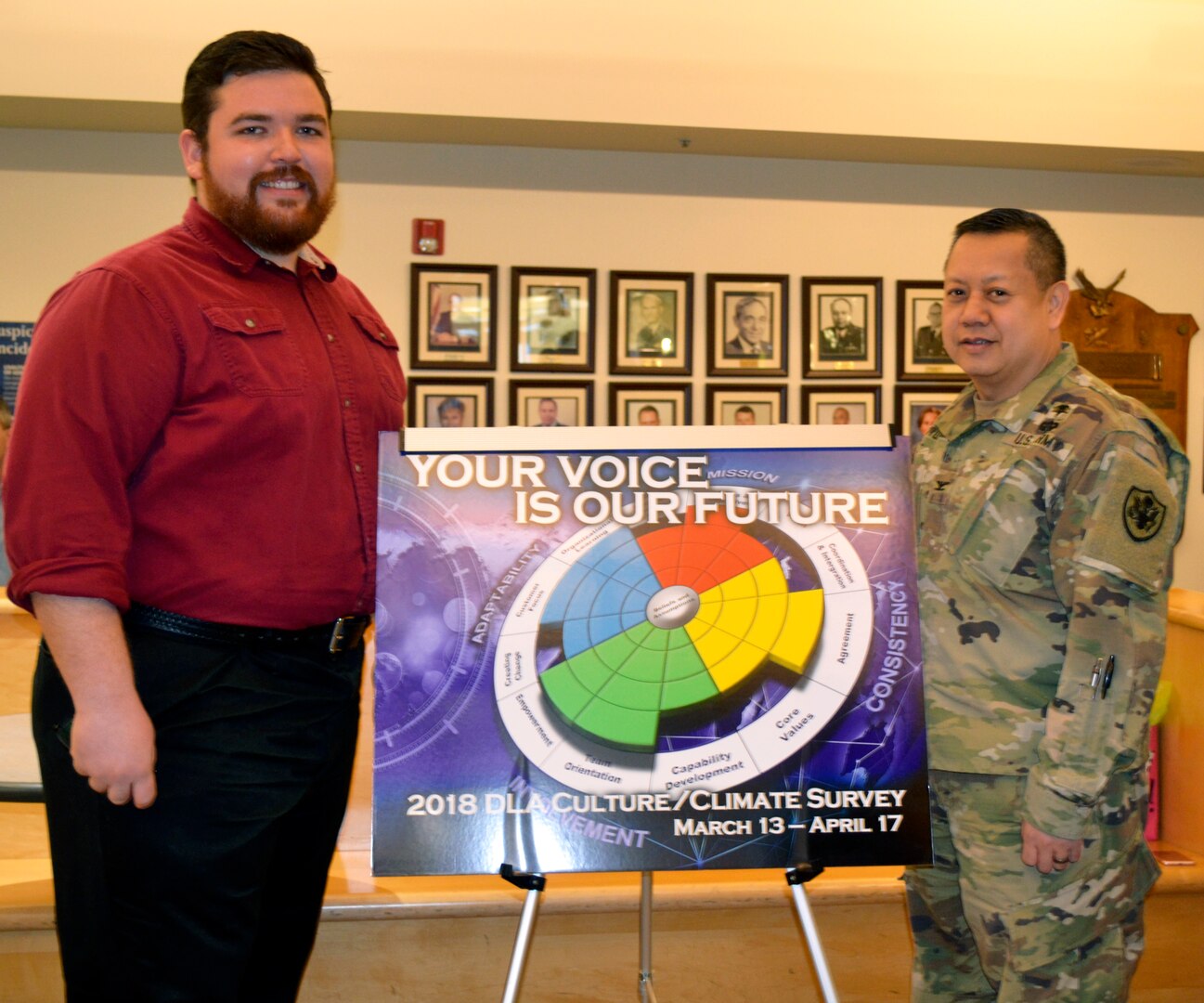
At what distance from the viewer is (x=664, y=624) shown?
1.61 meters

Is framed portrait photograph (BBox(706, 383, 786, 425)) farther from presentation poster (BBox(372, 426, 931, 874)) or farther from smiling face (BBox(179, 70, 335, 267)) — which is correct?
smiling face (BBox(179, 70, 335, 267))

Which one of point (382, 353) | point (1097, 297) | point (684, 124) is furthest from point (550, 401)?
point (382, 353)

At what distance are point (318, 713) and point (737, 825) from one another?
60 cm

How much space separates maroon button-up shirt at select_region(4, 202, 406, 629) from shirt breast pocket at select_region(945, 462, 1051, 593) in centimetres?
93

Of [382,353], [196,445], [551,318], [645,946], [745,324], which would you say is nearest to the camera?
[196,445]

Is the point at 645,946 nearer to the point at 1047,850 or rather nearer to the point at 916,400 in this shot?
the point at 1047,850

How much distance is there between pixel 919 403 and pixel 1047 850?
12.4ft

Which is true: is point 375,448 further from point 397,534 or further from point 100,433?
point 100,433

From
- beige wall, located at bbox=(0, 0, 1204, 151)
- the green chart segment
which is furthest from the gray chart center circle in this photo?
beige wall, located at bbox=(0, 0, 1204, 151)

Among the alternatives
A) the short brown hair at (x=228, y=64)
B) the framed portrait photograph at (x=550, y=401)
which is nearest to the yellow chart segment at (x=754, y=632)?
the short brown hair at (x=228, y=64)

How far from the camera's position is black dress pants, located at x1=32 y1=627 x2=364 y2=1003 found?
147cm

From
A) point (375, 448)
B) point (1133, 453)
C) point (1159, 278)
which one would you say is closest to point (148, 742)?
point (375, 448)

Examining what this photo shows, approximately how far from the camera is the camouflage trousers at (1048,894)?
5.80 feet

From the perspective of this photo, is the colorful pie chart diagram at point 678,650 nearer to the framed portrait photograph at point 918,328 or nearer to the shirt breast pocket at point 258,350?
the shirt breast pocket at point 258,350
